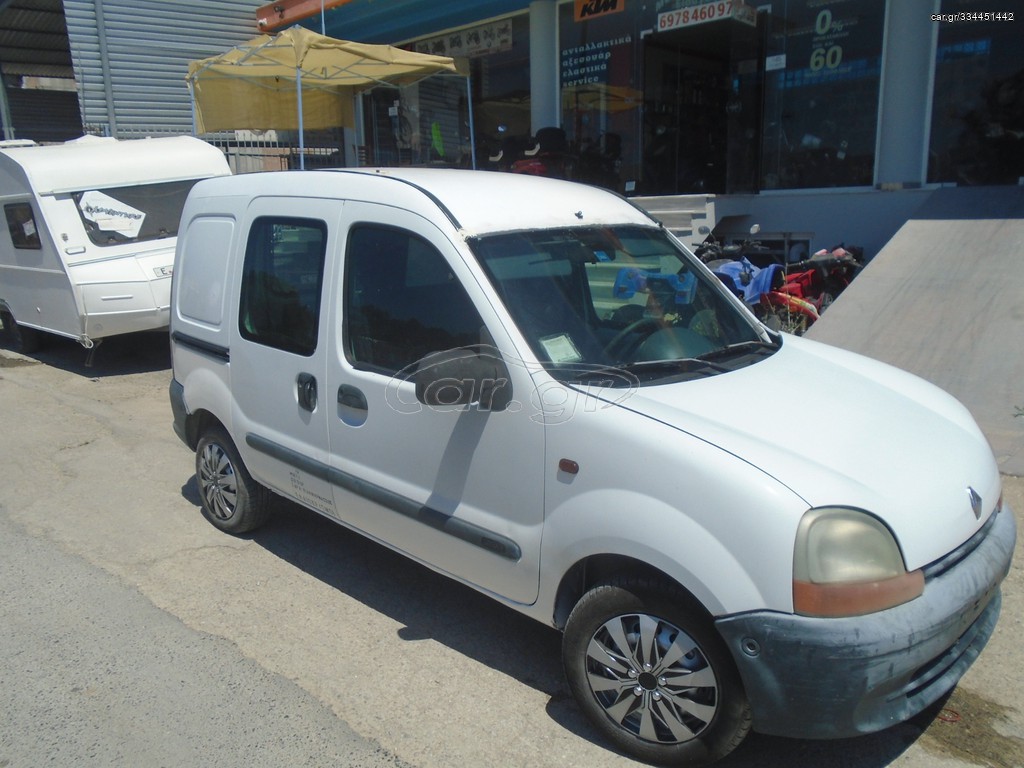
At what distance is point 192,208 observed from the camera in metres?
4.75

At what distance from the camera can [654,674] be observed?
2.71 m

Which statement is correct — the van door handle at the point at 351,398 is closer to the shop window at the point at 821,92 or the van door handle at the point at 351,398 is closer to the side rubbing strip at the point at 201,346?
the side rubbing strip at the point at 201,346

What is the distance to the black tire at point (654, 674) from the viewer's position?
2.58 m

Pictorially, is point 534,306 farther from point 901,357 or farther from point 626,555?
point 901,357

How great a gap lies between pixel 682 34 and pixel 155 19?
1090 centimetres

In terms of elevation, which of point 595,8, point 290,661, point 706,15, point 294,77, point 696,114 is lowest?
point 290,661

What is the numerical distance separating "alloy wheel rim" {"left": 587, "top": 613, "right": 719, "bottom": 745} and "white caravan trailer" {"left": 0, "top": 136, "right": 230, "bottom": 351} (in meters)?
7.30

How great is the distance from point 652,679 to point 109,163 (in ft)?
28.8

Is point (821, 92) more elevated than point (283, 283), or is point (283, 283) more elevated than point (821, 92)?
point (821, 92)

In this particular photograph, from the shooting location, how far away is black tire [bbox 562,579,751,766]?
2580 mm

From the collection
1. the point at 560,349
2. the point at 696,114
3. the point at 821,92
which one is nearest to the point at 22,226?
the point at 560,349

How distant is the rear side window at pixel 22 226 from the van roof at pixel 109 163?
400 millimetres

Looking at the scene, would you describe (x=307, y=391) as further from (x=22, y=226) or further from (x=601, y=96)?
(x=601, y=96)

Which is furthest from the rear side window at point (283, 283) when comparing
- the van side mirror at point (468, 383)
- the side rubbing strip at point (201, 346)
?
the van side mirror at point (468, 383)
